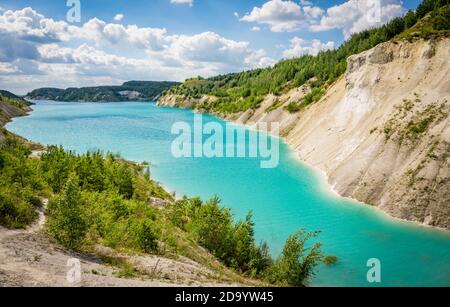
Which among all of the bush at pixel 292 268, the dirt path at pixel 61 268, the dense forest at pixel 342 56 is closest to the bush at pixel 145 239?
the dirt path at pixel 61 268

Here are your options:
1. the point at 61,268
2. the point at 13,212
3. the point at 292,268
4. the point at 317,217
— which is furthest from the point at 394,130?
the point at 13,212

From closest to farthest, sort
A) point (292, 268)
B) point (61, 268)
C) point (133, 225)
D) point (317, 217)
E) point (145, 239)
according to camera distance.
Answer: point (61, 268) → point (292, 268) → point (145, 239) → point (133, 225) → point (317, 217)

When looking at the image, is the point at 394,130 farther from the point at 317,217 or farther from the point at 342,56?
the point at 342,56

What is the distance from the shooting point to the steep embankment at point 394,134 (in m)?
30.9

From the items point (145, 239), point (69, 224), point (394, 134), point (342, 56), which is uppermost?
point (342, 56)

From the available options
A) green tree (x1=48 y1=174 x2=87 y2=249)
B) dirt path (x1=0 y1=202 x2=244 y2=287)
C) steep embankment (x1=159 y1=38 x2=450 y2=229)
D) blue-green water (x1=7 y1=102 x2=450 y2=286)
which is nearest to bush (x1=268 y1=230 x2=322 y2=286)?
blue-green water (x1=7 y1=102 x2=450 y2=286)

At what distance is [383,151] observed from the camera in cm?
3666

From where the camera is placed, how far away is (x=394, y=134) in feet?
121

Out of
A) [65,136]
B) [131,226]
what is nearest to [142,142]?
[65,136]

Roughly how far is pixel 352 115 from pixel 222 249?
33.8 m

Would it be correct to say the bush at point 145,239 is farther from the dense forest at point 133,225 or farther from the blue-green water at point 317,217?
the blue-green water at point 317,217

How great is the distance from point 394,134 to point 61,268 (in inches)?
1252

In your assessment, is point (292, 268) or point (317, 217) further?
point (317, 217)
